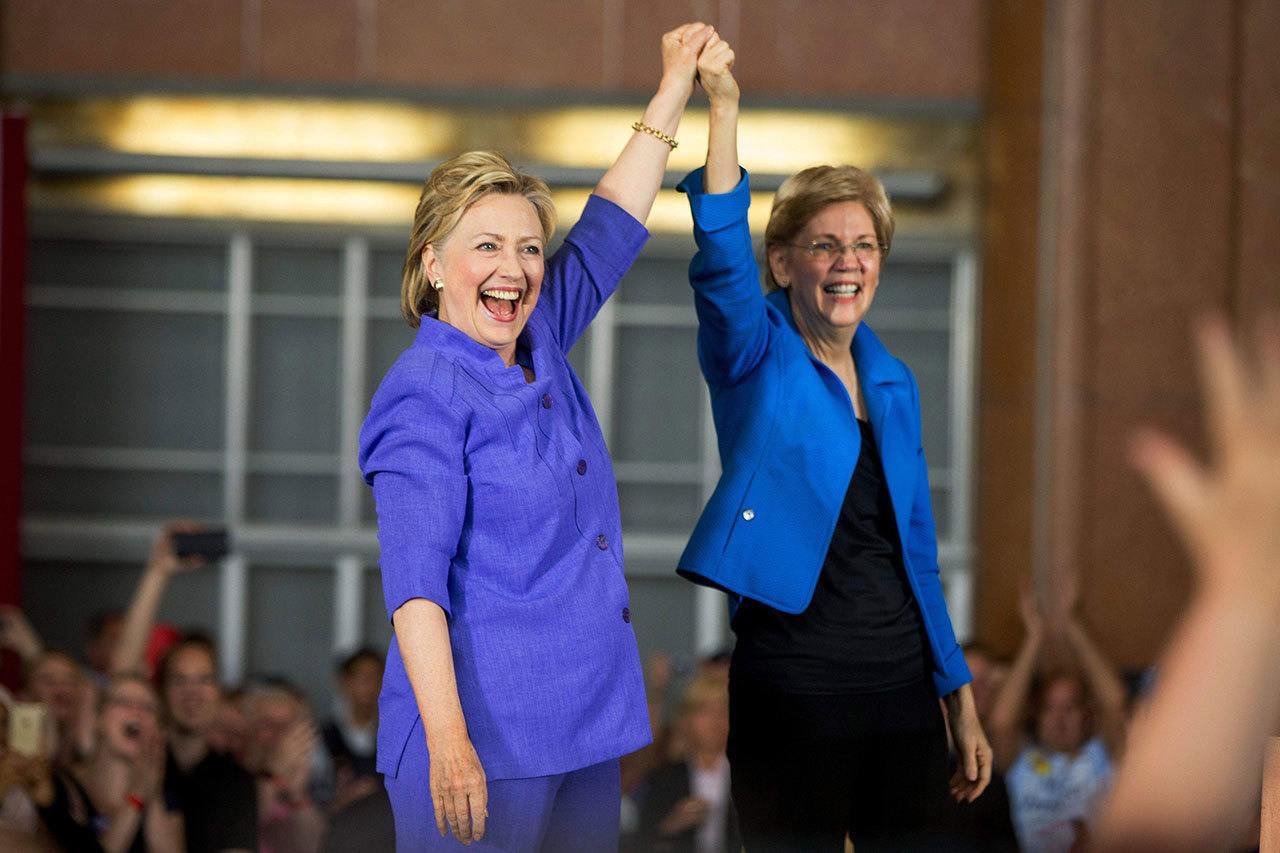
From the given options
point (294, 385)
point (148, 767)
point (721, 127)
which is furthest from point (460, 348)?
point (294, 385)

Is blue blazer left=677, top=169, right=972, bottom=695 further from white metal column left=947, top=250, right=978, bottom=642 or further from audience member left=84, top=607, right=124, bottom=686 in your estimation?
white metal column left=947, top=250, right=978, bottom=642

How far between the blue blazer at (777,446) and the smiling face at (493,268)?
288 millimetres

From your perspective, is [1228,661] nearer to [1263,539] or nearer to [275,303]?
[1263,539]

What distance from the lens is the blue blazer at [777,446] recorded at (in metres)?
2.12

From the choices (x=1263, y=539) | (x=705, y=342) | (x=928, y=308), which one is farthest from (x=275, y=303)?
(x=1263, y=539)

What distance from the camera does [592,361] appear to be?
6711mm

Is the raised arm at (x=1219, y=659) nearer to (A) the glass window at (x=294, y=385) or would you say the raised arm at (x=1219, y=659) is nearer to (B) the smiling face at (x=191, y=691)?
(B) the smiling face at (x=191, y=691)

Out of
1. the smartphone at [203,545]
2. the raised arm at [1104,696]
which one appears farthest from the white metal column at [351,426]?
the raised arm at [1104,696]

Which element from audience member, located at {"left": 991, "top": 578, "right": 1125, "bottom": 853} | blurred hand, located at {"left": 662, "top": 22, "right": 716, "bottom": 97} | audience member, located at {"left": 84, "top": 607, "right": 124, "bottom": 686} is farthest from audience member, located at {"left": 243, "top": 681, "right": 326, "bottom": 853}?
blurred hand, located at {"left": 662, "top": 22, "right": 716, "bottom": 97}

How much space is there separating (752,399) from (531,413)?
17.2 inches

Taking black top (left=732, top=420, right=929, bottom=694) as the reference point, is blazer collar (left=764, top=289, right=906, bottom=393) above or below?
above

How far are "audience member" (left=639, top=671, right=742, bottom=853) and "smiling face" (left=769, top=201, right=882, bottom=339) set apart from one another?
58.2 inches

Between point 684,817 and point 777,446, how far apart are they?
157 centimetres

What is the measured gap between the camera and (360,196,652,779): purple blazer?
71.6 inches
